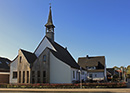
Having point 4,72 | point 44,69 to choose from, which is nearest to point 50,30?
point 44,69

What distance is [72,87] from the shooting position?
23.8 m

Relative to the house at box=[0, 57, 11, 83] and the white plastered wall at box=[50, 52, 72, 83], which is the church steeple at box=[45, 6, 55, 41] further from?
the house at box=[0, 57, 11, 83]

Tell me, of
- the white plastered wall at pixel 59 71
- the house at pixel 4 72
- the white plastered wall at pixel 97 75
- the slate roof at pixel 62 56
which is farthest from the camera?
the white plastered wall at pixel 97 75

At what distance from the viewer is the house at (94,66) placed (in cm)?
4941

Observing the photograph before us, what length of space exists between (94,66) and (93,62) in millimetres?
2172

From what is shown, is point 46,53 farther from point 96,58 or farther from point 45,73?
point 96,58

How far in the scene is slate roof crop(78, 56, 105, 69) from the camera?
52.3m

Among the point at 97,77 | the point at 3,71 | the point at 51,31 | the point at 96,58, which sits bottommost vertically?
the point at 97,77

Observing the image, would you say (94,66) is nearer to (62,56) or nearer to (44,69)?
(62,56)

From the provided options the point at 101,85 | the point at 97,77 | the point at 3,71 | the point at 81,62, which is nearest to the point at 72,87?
the point at 101,85

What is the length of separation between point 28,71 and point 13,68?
15.8 feet

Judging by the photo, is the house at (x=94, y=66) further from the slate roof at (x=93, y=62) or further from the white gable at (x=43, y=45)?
the white gable at (x=43, y=45)

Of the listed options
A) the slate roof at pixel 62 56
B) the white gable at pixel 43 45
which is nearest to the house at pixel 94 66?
the slate roof at pixel 62 56

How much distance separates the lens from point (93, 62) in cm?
5394
